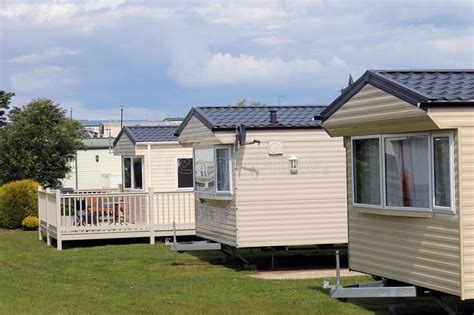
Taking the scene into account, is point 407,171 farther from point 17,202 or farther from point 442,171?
point 17,202

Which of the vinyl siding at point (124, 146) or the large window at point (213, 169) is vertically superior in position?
the vinyl siding at point (124, 146)

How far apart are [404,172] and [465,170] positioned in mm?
1274

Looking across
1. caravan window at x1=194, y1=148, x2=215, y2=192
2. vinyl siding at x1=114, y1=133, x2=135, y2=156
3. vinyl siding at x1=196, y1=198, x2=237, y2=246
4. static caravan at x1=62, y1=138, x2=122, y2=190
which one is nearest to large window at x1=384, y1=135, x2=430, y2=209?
vinyl siding at x1=196, y1=198, x2=237, y2=246

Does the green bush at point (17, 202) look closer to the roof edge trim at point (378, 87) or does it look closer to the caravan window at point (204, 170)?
the caravan window at point (204, 170)

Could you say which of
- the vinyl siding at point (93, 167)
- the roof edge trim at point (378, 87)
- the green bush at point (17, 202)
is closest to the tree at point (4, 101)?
the vinyl siding at point (93, 167)

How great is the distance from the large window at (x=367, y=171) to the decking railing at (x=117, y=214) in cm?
1009

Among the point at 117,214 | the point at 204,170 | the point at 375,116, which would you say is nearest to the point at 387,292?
the point at 375,116

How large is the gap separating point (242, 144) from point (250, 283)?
2813 mm

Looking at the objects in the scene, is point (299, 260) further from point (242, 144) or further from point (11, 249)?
point (11, 249)

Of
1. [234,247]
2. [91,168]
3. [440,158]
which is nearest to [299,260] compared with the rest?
[234,247]

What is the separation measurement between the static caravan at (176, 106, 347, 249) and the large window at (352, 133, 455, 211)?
162 inches

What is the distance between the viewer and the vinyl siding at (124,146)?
75.3 feet

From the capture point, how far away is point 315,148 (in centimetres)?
1605

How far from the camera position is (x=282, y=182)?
16000 mm
